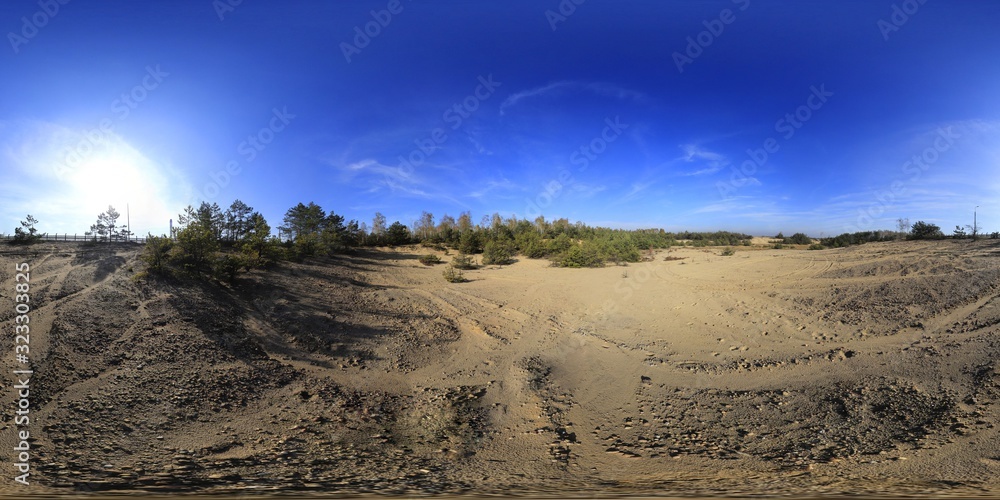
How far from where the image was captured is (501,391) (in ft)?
18.2

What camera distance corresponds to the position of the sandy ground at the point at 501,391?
130 inches

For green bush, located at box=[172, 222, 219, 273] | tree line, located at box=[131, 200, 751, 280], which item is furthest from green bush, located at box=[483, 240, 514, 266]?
→ green bush, located at box=[172, 222, 219, 273]

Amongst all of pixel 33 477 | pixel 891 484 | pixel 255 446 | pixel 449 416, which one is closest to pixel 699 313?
pixel 891 484

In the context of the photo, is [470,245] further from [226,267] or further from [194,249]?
[194,249]

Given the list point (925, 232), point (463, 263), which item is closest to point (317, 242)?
point (463, 263)

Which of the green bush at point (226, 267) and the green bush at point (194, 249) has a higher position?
the green bush at point (194, 249)

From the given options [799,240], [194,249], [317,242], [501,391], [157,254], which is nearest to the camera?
[501,391]

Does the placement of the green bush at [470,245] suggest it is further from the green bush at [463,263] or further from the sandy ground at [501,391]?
the sandy ground at [501,391]

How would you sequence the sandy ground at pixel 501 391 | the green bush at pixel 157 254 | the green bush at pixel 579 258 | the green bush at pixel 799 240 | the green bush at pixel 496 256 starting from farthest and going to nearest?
the green bush at pixel 799 240 < the green bush at pixel 496 256 < the green bush at pixel 579 258 < the green bush at pixel 157 254 < the sandy ground at pixel 501 391

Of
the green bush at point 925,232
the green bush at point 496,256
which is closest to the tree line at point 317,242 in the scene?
the green bush at point 496,256

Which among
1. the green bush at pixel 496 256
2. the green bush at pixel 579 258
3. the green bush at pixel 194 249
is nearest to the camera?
the green bush at pixel 194 249

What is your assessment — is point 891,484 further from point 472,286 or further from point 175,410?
point 472,286

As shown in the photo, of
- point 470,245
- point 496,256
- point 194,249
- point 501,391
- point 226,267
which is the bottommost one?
point 501,391

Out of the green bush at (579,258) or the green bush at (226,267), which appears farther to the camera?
the green bush at (579,258)
